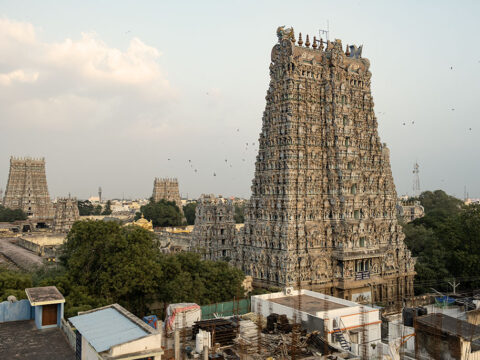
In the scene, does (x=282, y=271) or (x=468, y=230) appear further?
(x=468, y=230)

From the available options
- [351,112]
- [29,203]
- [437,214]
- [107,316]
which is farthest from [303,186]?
[29,203]

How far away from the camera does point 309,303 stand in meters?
29.6

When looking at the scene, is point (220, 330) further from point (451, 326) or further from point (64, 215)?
point (64, 215)

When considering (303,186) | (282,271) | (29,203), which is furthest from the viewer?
(29,203)

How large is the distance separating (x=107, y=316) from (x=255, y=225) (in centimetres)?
2445

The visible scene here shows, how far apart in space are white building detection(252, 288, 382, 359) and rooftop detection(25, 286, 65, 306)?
38.6 ft

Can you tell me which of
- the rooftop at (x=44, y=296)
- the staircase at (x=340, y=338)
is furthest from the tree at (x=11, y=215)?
the staircase at (x=340, y=338)

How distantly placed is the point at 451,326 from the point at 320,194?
2201cm

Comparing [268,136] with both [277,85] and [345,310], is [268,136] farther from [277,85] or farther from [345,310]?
[345,310]

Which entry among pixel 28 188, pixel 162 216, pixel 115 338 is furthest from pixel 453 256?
pixel 28 188

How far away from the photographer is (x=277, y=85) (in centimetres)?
4369

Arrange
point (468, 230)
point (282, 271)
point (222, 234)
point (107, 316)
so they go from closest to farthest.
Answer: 1. point (107, 316)
2. point (282, 271)
3. point (468, 230)
4. point (222, 234)

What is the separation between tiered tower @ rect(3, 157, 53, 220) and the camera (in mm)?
124625

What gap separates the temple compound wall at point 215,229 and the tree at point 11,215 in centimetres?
7819
